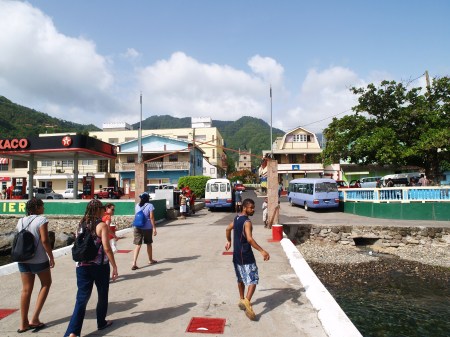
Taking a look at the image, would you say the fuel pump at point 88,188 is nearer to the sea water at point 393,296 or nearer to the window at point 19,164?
the sea water at point 393,296

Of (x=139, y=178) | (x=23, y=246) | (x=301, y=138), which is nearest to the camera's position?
(x=23, y=246)

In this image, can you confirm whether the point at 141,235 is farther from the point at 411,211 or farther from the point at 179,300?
the point at 411,211

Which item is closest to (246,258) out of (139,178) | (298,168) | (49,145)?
(139,178)

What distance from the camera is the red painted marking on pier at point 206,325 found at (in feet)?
14.5

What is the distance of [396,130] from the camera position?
2172 centimetres

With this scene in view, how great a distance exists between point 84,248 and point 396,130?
2228cm

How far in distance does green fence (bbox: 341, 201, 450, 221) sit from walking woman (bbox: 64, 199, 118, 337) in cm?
1749

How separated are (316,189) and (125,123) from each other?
58.5m

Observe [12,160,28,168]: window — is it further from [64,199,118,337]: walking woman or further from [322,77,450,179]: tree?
[64,199,118,337]: walking woman

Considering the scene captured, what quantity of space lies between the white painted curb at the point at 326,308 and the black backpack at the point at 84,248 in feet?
10.7

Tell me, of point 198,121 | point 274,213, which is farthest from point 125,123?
point 274,213

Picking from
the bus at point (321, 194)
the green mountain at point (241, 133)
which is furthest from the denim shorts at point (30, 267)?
the green mountain at point (241, 133)

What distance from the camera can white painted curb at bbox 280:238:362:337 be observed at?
4270 millimetres

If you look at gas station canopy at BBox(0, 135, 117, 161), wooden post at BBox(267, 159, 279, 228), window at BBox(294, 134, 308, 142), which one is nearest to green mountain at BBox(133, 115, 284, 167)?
window at BBox(294, 134, 308, 142)
